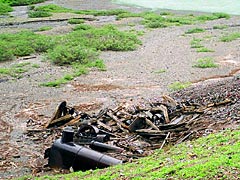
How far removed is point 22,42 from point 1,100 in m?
9.15

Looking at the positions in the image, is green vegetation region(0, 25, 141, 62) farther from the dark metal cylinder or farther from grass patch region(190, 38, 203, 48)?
the dark metal cylinder

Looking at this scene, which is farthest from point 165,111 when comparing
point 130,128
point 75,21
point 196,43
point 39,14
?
point 39,14

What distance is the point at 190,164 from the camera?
7707mm

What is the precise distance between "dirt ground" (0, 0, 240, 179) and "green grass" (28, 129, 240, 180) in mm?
2454

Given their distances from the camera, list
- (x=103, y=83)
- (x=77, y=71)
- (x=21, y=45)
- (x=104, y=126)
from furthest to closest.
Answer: (x=21, y=45), (x=77, y=71), (x=103, y=83), (x=104, y=126)

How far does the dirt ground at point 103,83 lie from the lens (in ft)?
42.1

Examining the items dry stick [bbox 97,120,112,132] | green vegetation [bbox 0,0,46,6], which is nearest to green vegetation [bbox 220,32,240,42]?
dry stick [bbox 97,120,112,132]

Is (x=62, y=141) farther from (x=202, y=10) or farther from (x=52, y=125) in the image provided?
(x=202, y=10)

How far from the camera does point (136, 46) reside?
2539 cm

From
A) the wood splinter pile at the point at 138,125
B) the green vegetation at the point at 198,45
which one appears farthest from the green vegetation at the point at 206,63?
the wood splinter pile at the point at 138,125

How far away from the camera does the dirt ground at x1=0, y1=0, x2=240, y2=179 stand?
42.1 feet

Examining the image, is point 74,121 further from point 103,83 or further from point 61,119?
point 103,83

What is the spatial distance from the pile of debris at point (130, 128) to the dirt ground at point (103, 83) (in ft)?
2.81

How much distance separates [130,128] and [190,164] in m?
4.65
